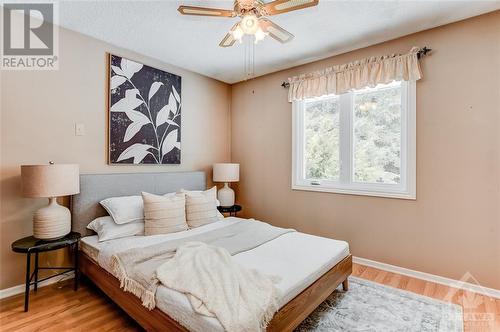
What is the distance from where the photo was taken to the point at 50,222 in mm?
2146

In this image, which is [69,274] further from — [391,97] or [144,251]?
[391,97]

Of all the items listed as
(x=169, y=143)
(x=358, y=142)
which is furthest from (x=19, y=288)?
(x=358, y=142)

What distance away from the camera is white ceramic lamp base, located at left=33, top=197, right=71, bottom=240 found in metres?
2.13

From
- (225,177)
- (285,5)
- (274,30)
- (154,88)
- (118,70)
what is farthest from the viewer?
(225,177)

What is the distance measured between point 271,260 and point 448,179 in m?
1.95

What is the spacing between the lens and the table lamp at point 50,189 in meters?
2.06

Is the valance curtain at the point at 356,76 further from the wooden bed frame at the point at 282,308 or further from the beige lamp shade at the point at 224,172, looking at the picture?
the wooden bed frame at the point at 282,308

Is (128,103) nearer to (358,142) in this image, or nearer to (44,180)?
(44,180)

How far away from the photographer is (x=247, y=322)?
126 cm

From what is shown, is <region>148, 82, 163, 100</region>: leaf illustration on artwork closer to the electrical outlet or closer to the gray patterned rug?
the electrical outlet

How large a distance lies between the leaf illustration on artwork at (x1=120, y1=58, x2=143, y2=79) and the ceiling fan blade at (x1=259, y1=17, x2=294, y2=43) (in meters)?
1.84

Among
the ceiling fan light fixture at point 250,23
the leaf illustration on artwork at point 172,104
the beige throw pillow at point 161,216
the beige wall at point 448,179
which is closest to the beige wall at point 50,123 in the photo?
the leaf illustration on artwork at point 172,104

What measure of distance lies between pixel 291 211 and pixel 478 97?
2.36 metres

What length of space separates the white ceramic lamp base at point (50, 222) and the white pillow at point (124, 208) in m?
0.38
